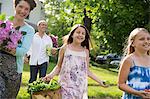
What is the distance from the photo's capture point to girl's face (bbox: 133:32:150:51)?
5656 mm

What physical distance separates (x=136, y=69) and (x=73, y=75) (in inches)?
86.1

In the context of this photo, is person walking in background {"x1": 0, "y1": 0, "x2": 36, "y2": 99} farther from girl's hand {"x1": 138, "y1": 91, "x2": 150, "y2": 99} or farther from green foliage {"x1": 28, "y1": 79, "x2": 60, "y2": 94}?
girl's hand {"x1": 138, "y1": 91, "x2": 150, "y2": 99}

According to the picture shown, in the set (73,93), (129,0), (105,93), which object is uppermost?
(129,0)

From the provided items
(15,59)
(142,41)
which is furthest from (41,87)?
(142,41)

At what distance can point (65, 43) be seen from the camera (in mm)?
7926

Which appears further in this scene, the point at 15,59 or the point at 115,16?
the point at 115,16

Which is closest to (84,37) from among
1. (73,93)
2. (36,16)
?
(73,93)

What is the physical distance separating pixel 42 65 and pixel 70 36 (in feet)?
12.2

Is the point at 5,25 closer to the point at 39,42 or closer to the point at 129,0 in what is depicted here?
the point at 39,42

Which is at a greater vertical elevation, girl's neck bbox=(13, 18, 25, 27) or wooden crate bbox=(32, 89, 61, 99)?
girl's neck bbox=(13, 18, 25, 27)

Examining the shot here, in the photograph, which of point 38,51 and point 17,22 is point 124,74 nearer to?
point 17,22

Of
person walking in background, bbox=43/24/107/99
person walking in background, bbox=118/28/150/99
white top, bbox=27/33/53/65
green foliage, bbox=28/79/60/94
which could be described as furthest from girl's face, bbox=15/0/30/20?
white top, bbox=27/33/53/65

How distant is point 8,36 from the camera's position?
5711mm

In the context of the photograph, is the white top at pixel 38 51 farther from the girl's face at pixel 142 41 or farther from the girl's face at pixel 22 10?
the girl's face at pixel 142 41
